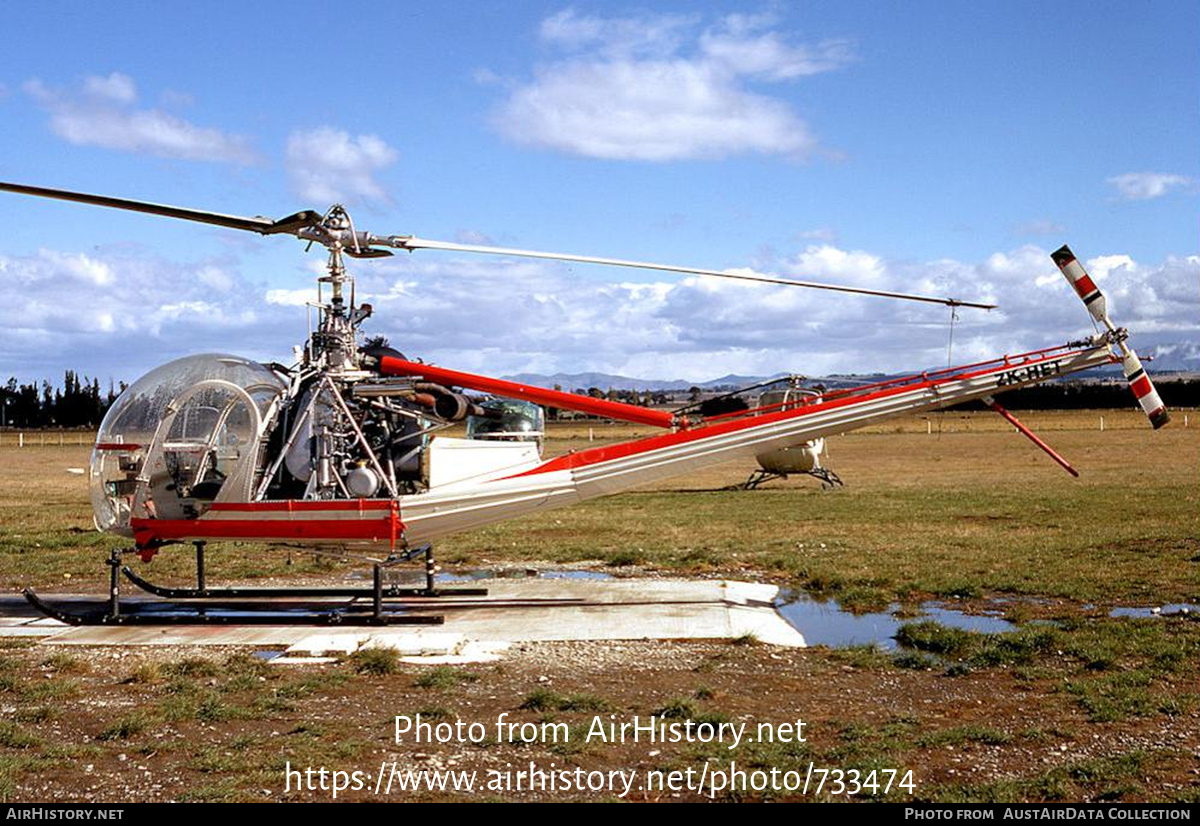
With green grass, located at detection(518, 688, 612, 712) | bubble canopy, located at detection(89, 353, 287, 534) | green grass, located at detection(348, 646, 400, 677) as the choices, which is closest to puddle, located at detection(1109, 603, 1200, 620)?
green grass, located at detection(518, 688, 612, 712)

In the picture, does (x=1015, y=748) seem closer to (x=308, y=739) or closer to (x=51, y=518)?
(x=308, y=739)

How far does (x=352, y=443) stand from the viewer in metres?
12.4

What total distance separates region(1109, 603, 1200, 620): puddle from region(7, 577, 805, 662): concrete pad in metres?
3.57

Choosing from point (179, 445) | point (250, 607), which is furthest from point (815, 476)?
point (179, 445)

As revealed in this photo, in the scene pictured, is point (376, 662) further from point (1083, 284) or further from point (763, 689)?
point (1083, 284)

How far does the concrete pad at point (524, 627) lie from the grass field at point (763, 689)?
564 millimetres

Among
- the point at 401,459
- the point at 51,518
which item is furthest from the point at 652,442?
the point at 51,518

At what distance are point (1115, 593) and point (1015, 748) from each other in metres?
6.60

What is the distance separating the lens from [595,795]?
6.59m

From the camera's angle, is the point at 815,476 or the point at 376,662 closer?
the point at 376,662

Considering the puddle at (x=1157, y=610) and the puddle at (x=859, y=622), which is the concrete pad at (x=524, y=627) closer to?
the puddle at (x=859, y=622)

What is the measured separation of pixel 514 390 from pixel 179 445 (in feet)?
12.0

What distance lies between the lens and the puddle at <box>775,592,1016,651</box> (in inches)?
440
